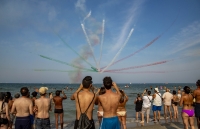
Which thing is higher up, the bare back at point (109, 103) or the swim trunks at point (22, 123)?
the bare back at point (109, 103)

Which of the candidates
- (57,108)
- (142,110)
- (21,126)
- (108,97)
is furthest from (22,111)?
(142,110)

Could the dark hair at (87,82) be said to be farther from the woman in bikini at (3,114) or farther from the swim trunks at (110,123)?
the woman in bikini at (3,114)

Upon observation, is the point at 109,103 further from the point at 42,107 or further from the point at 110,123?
the point at 42,107

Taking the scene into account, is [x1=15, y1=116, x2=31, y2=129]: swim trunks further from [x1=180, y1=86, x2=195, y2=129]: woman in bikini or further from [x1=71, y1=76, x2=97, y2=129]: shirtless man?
[x1=180, y1=86, x2=195, y2=129]: woman in bikini

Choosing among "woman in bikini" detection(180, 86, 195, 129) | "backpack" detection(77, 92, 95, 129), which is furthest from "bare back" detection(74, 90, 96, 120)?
"woman in bikini" detection(180, 86, 195, 129)

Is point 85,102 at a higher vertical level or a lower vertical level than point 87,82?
lower

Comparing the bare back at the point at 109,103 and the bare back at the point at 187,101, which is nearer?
the bare back at the point at 109,103

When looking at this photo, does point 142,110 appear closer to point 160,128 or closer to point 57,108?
point 160,128

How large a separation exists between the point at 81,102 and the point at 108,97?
708 mm

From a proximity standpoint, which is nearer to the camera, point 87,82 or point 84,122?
point 84,122

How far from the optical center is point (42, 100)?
259 inches

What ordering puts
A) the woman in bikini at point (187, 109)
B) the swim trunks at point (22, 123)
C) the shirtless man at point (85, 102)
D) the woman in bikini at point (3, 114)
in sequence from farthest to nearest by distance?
the woman in bikini at point (187, 109) → the woman in bikini at point (3, 114) → the swim trunks at point (22, 123) → the shirtless man at point (85, 102)

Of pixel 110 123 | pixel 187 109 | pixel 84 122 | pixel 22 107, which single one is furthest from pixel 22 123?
pixel 187 109

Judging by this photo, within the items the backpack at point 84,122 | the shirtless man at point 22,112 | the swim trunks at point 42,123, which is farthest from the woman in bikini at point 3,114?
the backpack at point 84,122
